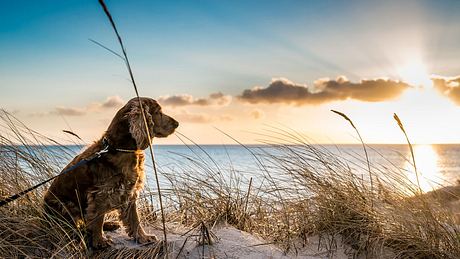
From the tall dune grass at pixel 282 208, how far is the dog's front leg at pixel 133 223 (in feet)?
0.71

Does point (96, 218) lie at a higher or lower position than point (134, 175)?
lower

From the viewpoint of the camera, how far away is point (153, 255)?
3.05 meters

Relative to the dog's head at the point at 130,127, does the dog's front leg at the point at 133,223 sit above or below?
below

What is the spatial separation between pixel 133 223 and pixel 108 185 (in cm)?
42

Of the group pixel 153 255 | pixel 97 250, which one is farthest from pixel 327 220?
pixel 97 250

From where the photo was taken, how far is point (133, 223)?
11.4 feet

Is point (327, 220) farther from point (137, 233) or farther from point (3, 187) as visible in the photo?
point (3, 187)

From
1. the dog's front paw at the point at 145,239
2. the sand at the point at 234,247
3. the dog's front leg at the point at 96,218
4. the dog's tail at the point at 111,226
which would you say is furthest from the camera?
the dog's tail at the point at 111,226

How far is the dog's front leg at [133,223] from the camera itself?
3434mm

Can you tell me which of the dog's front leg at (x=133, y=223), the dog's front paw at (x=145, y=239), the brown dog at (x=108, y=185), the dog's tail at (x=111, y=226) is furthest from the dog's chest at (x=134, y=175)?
the dog's tail at (x=111, y=226)

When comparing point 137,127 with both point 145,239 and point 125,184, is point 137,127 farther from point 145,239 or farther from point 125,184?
point 145,239

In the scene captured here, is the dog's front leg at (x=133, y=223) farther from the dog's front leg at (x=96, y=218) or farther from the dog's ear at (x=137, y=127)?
the dog's ear at (x=137, y=127)

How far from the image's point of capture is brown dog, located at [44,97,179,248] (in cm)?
335

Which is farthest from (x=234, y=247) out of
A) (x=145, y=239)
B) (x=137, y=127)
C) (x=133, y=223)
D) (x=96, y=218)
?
(x=137, y=127)
